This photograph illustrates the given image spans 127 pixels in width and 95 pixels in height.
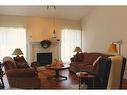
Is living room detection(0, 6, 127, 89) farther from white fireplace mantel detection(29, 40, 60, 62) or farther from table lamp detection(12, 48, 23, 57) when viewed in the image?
table lamp detection(12, 48, 23, 57)

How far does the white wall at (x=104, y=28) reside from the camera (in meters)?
5.68

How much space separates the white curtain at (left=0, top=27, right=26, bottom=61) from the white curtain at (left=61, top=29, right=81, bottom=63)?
1.44m

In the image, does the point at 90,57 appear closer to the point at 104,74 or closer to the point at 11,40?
the point at 11,40

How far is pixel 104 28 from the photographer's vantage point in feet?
22.3

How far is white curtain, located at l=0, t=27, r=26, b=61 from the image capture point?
23.6 ft

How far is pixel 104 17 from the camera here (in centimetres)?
676

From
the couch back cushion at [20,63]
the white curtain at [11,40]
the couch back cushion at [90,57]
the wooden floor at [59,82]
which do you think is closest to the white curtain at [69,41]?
the couch back cushion at [90,57]

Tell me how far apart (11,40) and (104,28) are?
3.31m

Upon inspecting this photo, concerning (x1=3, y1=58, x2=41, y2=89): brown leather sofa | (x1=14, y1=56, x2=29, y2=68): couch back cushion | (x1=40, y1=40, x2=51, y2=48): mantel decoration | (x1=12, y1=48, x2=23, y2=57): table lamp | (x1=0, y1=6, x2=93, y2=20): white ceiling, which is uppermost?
(x1=0, y1=6, x2=93, y2=20): white ceiling

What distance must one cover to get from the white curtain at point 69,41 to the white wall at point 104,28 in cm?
27

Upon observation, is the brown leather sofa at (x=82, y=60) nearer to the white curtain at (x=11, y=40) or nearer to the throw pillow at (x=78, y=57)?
the throw pillow at (x=78, y=57)

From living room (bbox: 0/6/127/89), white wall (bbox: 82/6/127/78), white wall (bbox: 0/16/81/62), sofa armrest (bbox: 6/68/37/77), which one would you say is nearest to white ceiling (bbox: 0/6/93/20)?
living room (bbox: 0/6/127/89)
